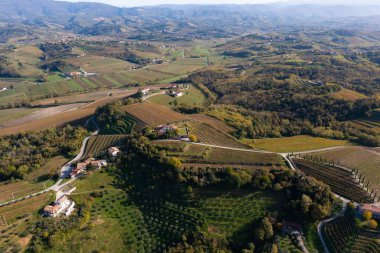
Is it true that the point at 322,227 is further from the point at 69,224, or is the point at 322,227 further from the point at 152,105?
the point at 152,105

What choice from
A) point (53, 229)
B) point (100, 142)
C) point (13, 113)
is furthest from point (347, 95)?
point (13, 113)

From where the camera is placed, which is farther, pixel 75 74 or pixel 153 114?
pixel 75 74

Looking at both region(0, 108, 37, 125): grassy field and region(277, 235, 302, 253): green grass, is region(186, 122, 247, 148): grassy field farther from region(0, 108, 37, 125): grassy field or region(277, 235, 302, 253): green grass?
region(0, 108, 37, 125): grassy field

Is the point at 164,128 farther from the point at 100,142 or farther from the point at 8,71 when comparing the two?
the point at 8,71

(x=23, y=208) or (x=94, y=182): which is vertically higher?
(x=94, y=182)

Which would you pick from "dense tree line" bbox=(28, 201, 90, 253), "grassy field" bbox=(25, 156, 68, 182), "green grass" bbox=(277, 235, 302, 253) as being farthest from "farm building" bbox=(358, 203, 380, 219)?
"grassy field" bbox=(25, 156, 68, 182)

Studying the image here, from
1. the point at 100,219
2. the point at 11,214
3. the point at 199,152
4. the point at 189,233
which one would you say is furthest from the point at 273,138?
the point at 11,214

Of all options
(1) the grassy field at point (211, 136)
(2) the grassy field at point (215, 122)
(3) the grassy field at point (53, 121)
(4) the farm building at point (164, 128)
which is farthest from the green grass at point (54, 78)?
(1) the grassy field at point (211, 136)
